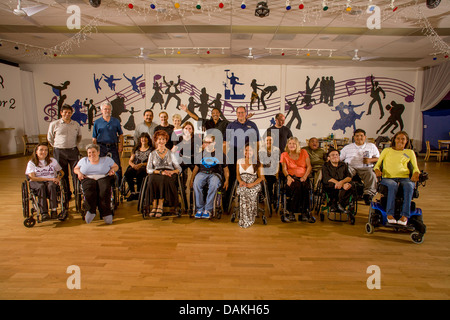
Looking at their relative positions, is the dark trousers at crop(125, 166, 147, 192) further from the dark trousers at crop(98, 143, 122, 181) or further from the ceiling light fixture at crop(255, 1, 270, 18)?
the ceiling light fixture at crop(255, 1, 270, 18)

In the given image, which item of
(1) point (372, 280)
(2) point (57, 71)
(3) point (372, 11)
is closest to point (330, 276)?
(1) point (372, 280)

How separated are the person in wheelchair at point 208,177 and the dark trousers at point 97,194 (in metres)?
1.03

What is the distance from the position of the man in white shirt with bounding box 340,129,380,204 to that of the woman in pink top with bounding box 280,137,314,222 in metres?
0.97

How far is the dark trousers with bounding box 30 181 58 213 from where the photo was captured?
325 centimetres

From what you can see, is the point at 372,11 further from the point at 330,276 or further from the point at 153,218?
the point at 153,218

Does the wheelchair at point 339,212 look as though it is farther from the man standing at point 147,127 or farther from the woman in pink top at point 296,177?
the man standing at point 147,127

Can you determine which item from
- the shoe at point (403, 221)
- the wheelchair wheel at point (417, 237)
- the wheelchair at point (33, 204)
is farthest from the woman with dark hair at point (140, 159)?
the wheelchair wheel at point (417, 237)

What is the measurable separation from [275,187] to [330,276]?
1662mm

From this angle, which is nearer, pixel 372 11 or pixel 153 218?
pixel 153 218

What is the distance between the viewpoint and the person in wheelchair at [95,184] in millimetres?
3268

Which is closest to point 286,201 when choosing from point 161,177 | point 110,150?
point 161,177

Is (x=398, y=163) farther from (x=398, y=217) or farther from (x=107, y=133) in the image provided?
(x=107, y=133)

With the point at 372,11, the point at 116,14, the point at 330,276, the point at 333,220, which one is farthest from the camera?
the point at 116,14

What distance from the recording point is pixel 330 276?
7.21 ft
